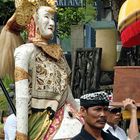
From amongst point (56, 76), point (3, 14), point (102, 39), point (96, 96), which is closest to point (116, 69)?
point (56, 76)

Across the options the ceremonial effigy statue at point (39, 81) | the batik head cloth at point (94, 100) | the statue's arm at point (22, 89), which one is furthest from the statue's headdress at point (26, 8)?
the batik head cloth at point (94, 100)

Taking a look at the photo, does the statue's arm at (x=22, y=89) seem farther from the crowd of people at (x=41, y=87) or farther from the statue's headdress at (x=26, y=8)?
the statue's headdress at (x=26, y=8)

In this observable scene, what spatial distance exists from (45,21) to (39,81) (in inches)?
22.2

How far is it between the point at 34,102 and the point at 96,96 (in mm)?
1192

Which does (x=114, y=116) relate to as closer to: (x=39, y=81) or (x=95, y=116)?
(x=39, y=81)

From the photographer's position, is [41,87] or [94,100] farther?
[41,87]

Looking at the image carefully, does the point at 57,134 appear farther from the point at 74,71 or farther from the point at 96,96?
the point at 74,71

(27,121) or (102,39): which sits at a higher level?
(102,39)

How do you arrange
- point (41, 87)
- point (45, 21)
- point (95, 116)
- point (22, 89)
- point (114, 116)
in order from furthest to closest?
point (114, 116) → point (45, 21) → point (41, 87) → point (22, 89) → point (95, 116)

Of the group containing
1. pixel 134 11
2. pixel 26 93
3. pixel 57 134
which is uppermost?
pixel 134 11

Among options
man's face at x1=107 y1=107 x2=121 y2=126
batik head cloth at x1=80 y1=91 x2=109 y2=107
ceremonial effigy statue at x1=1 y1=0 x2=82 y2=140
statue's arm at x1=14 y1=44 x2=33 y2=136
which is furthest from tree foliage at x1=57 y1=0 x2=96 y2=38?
batik head cloth at x1=80 y1=91 x2=109 y2=107

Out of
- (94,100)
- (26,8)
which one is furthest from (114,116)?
(94,100)

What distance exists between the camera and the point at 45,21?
588cm

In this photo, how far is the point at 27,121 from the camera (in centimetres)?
564
